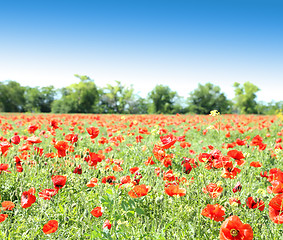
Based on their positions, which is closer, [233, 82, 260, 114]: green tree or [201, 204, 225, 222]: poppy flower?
[201, 204, 225, 222]: poppy flower

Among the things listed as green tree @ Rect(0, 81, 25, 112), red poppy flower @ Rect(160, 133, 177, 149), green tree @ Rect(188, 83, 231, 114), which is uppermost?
green tree @ Rect(188, 83, 231, 114)

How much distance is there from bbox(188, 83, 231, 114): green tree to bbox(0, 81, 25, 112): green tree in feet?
149

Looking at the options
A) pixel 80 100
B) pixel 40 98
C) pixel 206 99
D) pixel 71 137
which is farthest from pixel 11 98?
pixel 71 137

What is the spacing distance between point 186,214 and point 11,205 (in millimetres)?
1598

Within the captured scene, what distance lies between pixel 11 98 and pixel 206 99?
5110 cm

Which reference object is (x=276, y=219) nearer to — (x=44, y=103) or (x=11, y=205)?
(x=11, y=205)

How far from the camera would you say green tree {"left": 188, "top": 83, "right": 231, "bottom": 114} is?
53375 mm

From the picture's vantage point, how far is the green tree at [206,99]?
53.4 m

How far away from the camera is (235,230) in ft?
4.17

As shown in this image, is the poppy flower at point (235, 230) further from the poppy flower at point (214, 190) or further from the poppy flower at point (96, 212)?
the poppy flower at point (96, 212)

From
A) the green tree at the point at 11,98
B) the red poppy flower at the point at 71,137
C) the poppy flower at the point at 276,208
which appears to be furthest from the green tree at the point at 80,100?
the poppy flower at the point at 276,208

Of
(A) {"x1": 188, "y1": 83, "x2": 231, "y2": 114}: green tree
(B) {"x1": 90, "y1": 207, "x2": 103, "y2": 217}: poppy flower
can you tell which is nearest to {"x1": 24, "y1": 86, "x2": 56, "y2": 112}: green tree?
(A) {"x1": 188, "y1": 83, "x2": 231, "y2": 114}: green tree

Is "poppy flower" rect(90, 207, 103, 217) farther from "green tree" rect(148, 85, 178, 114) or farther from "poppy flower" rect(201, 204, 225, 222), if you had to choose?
"green tree" rect(148, 85, 178, 114)

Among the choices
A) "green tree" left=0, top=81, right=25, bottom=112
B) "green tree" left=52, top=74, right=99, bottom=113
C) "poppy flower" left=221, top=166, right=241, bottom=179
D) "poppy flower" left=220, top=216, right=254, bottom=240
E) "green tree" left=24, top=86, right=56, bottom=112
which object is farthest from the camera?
"green tree" left=24, top=86, right=56, bottom=112
